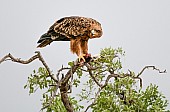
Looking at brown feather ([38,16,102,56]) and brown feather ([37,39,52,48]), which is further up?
brown feather ([38,16,102,56])

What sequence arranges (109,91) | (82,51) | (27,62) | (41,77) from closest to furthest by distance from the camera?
1. (27,62)
2. (82,51)
3. (41,77)
4. (109,91)

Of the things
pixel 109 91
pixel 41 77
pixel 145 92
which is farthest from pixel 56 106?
pixel 145 92

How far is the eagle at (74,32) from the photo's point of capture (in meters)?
1.74

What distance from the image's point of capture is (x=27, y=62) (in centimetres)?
170

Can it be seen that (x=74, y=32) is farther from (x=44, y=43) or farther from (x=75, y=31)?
(x=44, y=43)

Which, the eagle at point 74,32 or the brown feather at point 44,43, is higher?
the eagle at point 74,32

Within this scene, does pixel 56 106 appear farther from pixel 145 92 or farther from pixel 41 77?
pixel 145 92

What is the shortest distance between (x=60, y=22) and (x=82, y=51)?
0.52 ft

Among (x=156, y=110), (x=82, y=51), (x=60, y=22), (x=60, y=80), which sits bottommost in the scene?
(x=156, y=110)

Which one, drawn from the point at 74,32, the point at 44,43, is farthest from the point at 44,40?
the point at 74,32

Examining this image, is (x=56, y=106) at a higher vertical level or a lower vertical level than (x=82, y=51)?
lower

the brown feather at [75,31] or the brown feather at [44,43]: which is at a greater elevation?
the brown feather at [75,31]

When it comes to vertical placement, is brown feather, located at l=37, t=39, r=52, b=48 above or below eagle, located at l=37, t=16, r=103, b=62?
below

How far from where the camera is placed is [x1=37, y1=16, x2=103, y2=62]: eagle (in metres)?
1.74
